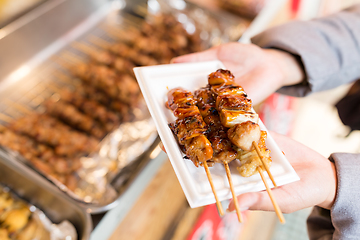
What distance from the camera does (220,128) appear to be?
71.4 inches

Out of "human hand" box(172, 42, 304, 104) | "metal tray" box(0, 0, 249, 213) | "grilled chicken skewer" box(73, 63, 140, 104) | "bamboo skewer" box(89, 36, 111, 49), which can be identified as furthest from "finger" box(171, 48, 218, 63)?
"bamboo skewer" box(89, 36, 111, 49)

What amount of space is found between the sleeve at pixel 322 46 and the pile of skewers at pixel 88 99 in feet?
5.26

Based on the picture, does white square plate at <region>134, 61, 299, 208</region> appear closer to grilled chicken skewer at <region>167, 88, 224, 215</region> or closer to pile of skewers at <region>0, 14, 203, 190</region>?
grilled chicken skewer at <region>167, 88, 224, 215</region>

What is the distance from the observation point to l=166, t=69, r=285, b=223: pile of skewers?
4.98ft

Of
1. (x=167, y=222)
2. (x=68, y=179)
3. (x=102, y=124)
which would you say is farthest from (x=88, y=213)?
(x=102, y=124)

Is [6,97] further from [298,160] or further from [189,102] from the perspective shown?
[298,160]

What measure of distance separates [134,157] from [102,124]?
24.6 inches

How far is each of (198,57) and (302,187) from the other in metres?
1.39

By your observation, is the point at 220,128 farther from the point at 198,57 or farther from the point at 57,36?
the point at 57,36

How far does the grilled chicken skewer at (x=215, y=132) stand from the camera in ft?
5.13

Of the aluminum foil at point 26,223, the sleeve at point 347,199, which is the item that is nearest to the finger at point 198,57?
the sleeve at point 347,199

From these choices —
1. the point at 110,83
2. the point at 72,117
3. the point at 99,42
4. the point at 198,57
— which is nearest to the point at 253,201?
the point at 198,57

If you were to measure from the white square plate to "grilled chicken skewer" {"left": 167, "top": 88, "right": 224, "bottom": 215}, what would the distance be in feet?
0.18

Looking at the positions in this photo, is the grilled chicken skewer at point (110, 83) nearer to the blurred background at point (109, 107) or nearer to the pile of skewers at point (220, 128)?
the blurred background at point (109, 107)
